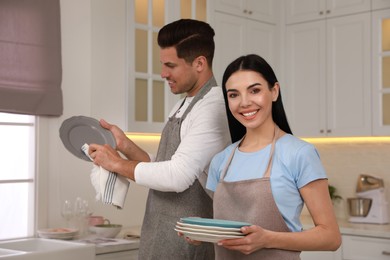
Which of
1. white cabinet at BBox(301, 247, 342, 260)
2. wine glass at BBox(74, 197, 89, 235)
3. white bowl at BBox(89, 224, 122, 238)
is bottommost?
white cabinet at BBox(301, 247, 342, 260)

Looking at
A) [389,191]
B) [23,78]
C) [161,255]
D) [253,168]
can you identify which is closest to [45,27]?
[23,78]

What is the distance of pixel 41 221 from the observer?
4.01 metres

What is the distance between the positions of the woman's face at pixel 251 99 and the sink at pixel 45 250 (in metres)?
1.58

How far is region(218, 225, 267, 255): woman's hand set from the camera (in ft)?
6.11

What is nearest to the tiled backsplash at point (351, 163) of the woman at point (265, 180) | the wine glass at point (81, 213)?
the wine glass at point (81, 213)

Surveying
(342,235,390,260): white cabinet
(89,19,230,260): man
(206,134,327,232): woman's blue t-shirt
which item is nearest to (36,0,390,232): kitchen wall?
(89,19,230,260): man

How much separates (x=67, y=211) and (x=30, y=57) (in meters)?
0.96

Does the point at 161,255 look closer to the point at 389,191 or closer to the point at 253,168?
the point at 253,168

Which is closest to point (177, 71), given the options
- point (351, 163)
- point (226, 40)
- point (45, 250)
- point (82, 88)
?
point (45, 250)

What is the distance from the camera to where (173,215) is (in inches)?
97.7

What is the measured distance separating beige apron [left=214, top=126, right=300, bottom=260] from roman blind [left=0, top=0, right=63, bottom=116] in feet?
6.54

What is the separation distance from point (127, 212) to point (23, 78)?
1295mm

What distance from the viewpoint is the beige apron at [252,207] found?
2012 mm

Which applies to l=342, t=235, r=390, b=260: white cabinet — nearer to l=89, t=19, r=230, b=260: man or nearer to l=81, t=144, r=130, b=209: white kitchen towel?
l=89, t=19, r=230, b=260: man
